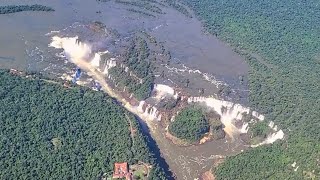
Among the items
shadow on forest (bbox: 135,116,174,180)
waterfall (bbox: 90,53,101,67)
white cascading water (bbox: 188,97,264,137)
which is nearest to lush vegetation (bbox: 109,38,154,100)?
waterfall (bbox: 90,53,101,67)

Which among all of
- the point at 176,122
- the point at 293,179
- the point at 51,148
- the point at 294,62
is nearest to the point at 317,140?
the point at 293,179

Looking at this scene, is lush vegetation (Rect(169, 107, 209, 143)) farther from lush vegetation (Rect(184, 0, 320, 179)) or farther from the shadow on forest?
lush vegetation (Rect(184, 0, 320, 179))

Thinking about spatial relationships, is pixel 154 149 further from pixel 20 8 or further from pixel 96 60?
pixel 20 8

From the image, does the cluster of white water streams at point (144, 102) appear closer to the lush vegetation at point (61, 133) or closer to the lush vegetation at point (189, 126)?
the lush vegetation at point (189, 126)

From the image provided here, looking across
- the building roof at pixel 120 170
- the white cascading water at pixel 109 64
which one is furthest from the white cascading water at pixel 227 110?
the building roof at pixel 120 170

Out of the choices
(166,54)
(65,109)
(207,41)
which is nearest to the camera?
(65,109)

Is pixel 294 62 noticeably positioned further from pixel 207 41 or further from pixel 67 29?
pixel 67 29
